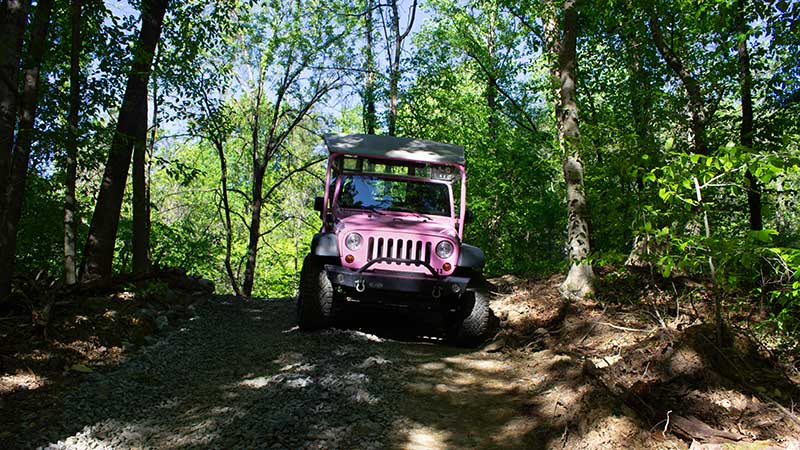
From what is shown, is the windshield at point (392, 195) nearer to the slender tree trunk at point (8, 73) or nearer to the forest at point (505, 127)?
the forest at point (505, 127)

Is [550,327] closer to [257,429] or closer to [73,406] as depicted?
[257,429]

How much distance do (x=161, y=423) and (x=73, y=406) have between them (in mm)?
866

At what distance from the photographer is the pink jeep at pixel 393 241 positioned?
696 cm

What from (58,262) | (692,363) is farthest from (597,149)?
(58,262)

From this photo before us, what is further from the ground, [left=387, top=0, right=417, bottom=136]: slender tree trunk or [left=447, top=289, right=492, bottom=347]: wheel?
[left=387, top=0, right=417, bottom=136]: slender tree trunk

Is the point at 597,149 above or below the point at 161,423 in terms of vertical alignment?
above

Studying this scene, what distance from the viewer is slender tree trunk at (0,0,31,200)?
5.46 meters

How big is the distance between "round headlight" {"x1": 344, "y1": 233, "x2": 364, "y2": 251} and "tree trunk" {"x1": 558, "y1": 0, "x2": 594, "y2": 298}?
3300 millimetres

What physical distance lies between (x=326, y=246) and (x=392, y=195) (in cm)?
150

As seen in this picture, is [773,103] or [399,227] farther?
[773,103]

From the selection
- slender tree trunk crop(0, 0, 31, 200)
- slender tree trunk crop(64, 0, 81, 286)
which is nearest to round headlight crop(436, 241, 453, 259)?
slender tree trunk crop(0, 0, 31, 200)

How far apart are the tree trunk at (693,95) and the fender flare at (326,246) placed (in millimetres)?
6127

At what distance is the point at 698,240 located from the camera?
3.82 meters

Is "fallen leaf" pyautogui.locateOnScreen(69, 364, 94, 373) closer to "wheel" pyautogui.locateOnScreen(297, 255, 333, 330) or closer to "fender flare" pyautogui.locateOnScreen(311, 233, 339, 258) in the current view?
"wheel" pyautogui.locateOnScreen(297, 255, 333, 330)
